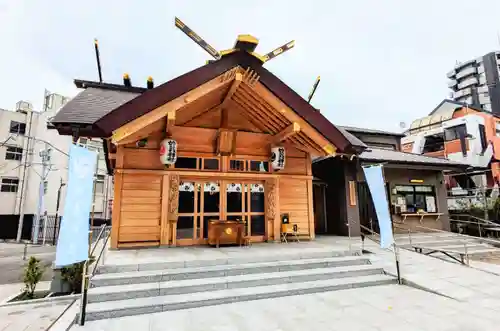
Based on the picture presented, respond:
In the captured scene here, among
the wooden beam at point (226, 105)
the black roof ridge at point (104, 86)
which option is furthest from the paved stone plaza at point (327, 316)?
the black roof ridge at point (104, 86)

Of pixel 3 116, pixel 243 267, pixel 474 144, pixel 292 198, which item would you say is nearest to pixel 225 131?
pixel 292 198

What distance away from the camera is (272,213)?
8148mm

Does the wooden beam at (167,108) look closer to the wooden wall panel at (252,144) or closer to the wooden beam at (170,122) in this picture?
the wooden beam at (170,122)

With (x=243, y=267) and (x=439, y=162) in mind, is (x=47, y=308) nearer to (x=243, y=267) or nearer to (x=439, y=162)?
(x=243, y=267)

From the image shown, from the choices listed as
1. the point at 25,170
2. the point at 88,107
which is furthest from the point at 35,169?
the point at 88,107

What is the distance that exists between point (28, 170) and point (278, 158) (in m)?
22.3

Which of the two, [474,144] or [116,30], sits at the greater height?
[116,30]

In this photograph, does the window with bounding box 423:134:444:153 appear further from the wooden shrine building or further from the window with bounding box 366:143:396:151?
the wooden shrine building

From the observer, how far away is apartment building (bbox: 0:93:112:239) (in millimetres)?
20375

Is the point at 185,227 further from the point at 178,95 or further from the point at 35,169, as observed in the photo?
the point at 35,169

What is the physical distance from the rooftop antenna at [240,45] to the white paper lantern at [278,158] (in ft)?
8.80

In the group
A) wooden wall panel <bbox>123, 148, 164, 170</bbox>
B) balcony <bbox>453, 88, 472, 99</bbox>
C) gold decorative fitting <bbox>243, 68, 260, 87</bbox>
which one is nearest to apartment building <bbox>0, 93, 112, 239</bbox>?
wooden wall panel <bbox>123, 148, 164, 170</bbox>

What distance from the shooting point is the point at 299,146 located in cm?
866

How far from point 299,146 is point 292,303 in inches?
204
